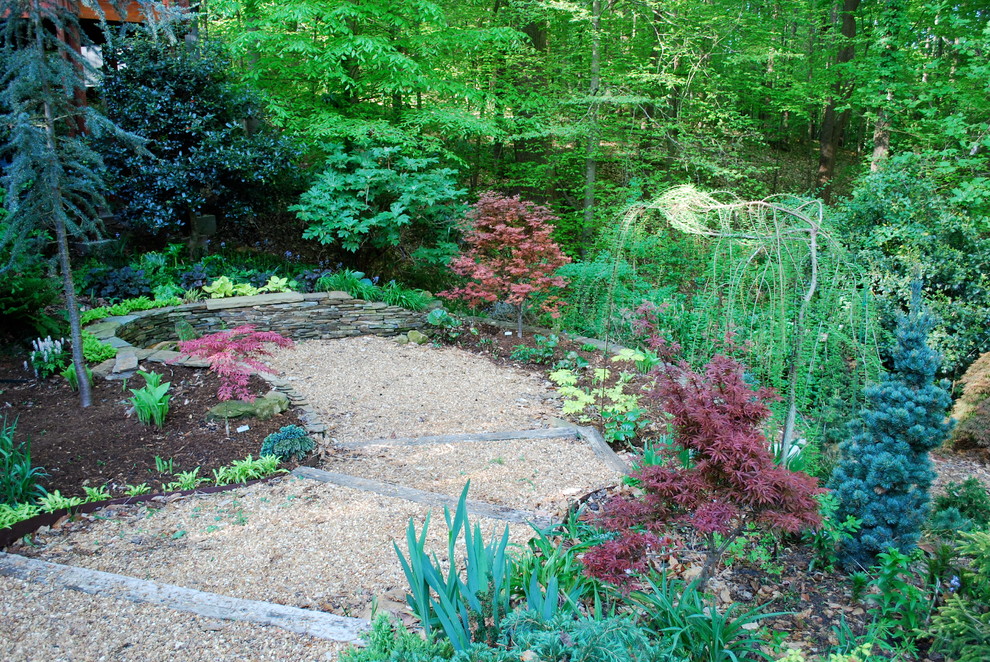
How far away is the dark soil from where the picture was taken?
365 cm

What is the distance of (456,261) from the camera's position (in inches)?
269

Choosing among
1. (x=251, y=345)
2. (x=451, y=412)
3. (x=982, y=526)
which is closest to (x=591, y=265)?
(x=451, y=412)

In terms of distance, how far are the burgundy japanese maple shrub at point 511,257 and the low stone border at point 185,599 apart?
450 cm

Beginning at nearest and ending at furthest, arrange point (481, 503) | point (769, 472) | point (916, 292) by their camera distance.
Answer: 1. point (769, 472)
2. point (916, 292)
3. point (481, 503)

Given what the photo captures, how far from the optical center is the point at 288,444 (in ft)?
13.0

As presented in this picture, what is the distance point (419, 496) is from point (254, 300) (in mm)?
4323

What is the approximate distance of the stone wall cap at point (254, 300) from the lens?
6.75m

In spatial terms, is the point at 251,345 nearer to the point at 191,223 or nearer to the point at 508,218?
the point at 508,218

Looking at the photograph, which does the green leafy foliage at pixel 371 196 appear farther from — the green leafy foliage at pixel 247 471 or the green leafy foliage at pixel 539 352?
the green leafy foliage at pixel 247 471

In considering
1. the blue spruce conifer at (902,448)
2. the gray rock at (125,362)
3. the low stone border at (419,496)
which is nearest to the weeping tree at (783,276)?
the blue spruce conifer at (902,448)

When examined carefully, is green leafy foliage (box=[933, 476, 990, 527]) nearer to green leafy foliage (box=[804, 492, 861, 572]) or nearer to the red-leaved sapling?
green leafy foliage (box=[804, 492, 861, 572])

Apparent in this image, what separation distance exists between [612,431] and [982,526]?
2175mm

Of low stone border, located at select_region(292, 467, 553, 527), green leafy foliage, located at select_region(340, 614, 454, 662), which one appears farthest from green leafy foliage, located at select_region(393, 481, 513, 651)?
low stone border, located at select_region(292, 467, 553, 527)

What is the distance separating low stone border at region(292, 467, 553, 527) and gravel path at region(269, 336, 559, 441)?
98 centimetres
